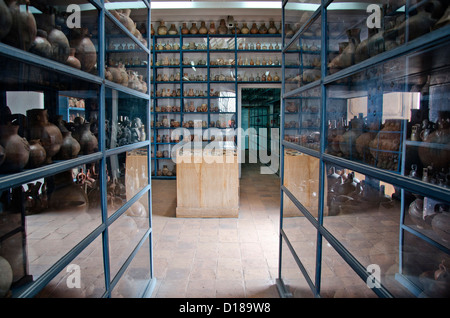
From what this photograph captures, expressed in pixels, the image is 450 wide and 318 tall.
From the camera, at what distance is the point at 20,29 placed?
119 cm

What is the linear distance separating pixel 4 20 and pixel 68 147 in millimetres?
659

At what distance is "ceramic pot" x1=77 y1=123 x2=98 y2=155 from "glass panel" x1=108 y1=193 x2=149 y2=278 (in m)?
0.82

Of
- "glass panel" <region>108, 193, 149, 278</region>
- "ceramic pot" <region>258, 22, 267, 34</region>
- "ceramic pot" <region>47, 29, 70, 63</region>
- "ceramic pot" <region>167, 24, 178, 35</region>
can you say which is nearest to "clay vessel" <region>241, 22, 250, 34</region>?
"ceramic pot" <region>258, 22, 267, 34</region>

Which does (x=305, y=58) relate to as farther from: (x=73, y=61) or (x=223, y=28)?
(x=223, y=28)

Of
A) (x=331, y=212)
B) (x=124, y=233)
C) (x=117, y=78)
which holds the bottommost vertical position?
(x=124, y=233)

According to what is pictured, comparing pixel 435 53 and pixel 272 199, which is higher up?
pixel 435 53

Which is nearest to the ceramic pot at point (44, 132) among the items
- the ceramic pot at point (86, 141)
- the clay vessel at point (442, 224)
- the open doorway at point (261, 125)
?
the ceramic pot at point (86, 141)

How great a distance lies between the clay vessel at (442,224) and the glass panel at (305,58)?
113 cm

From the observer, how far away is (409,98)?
184cm

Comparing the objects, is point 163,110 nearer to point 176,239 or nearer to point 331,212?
point 176,239

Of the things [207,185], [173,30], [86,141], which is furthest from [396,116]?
[173,30]

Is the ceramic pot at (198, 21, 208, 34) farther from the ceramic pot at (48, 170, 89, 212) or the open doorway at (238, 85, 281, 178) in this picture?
the ceramic pot at (48, 170, 89, 212)

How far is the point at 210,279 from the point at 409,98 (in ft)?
7.06

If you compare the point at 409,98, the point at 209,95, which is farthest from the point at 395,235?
the point at 209,95
